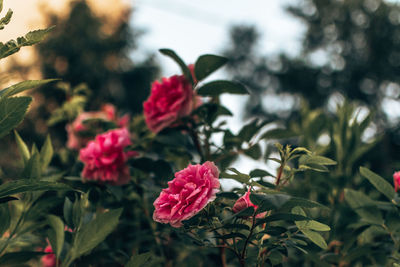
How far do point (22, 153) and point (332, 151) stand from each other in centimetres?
77

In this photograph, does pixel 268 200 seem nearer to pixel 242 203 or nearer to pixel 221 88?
pixel 242 203

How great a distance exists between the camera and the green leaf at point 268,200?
458 mm

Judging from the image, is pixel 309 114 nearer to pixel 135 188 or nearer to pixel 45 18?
pixel 135 188

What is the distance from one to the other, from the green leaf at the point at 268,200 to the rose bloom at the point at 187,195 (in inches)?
2.5

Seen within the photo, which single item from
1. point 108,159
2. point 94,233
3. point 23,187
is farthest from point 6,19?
point 108,159

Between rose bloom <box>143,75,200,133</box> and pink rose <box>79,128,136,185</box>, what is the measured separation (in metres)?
0.11

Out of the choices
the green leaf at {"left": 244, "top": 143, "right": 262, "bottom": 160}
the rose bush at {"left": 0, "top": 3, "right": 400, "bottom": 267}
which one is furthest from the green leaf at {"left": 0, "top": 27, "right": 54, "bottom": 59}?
the green leaf at {"left": 244, "top": 143, "right": 262, "bottom": 160}

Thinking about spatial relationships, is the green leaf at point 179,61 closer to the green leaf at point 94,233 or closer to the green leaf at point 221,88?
the green leaf at point 221,88

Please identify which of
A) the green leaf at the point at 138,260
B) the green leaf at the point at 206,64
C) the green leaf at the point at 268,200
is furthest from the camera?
the green leaf at the point at 206,64

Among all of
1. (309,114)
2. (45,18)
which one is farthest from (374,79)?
(309,114)

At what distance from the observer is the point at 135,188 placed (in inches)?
36.2

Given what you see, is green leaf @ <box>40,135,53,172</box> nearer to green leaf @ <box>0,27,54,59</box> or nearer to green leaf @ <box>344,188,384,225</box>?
green leaf @ <box>0,27,54,59</box>

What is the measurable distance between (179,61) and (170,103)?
0.37 feet

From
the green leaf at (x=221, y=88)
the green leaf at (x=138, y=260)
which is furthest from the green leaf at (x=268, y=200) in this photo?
the green leaf at (x=221, y=88)
